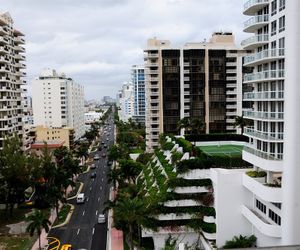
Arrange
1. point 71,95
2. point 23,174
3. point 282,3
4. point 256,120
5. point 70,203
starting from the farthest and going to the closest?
1. point 71,95
2. point 70,203
3. point 23,174
4. point 256,120
5. point 282,3

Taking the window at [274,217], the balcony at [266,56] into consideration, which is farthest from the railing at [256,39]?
the window at [274,217]

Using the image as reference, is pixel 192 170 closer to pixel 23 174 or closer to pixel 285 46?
pixel 285 46

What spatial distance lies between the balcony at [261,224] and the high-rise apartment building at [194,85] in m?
54.3

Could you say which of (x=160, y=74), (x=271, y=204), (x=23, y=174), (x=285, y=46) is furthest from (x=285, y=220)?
(x=160, y=74)

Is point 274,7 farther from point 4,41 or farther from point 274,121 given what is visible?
point 4,41

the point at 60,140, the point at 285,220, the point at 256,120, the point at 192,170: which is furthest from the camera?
the point at 60,140

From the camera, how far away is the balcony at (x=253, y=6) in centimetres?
3669

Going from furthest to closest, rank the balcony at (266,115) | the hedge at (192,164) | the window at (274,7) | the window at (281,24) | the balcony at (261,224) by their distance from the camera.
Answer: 1. the hedge at (192,164)
2. the window at (274,7)
3. the balcony at (266,115)
4. the window at (281,24)
5. the balcony at (261,224)

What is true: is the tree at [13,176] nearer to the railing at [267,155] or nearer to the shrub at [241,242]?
the shrub at [241,242]

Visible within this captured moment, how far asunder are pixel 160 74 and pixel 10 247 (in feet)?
183

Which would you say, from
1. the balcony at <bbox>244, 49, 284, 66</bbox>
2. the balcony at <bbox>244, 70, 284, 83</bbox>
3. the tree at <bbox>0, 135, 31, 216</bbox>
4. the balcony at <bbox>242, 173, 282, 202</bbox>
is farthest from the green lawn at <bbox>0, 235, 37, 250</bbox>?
the balcony at <bbox>244, 49, 284, 66</bbox>

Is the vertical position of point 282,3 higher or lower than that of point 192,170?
higher

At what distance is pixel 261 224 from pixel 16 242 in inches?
1132

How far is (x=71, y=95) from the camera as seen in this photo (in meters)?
132
